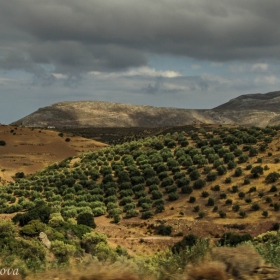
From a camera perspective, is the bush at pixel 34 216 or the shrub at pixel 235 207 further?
the shrub at pixel 235 207

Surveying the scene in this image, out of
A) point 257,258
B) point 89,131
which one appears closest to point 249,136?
point 257,258

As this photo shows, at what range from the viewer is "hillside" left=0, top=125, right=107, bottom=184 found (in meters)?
79.2

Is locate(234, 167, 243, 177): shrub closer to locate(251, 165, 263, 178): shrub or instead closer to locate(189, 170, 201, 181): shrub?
locate(251, 165, 263, 178): shrub

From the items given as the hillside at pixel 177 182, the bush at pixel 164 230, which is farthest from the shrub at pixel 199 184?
the bush at pixel 164 230

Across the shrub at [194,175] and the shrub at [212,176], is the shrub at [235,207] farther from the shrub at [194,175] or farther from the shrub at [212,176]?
the shrub at [194,175]

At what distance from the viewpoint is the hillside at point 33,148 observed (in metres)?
79.2

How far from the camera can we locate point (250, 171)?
42.5 metres

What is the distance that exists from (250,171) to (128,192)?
1245cm

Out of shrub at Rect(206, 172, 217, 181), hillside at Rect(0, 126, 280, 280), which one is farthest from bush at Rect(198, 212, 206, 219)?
shrub at Rect(206, 172, 217, 181)

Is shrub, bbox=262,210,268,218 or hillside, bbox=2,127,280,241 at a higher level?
hillside, bbox=2,127,280,241

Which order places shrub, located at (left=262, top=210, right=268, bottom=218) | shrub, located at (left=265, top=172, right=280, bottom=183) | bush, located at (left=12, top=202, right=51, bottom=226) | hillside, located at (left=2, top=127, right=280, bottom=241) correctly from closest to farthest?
1. bush, located at (left=12, top=202, right=51, bottom=226)
2. shrub, located at (left=262, top=210, right=268, bottom=218)
3. hillside, located at (left=2, top=127, right=280, bottom=241)
4. shrub, located at (left=265, top=172, right=280, bottom=183)

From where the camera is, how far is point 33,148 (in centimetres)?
9106

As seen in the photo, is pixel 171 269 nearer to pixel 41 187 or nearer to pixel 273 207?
pixel 273 207

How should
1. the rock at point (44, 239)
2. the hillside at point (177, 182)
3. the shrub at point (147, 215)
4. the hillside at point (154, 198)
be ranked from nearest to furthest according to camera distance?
the rock at point (44, 239), the hillside at point (154, 198), the hillside at point (177, 182), the shrub at point (147, 215)
